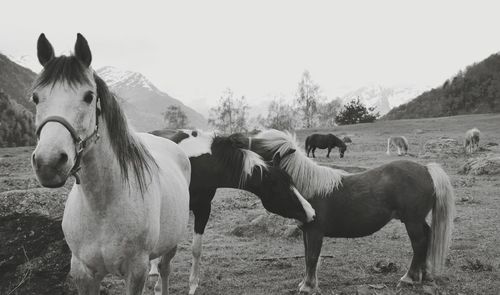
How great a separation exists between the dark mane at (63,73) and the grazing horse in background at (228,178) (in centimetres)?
313

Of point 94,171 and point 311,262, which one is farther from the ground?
point 94,171

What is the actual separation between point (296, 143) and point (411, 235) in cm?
187

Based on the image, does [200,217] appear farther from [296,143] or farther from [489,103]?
[489,103]

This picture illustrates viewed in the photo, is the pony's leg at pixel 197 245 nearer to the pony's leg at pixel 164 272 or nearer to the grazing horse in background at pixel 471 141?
the pony's leg at pixel 164 272

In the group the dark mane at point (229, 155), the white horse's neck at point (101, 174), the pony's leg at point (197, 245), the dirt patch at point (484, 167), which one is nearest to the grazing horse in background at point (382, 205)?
the dark mane at point (229, 155)

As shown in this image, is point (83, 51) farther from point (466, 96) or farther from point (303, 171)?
point (466, 96)

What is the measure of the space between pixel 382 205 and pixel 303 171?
1080mm

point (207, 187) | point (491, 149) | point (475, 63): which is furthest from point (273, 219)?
point (475, 63)

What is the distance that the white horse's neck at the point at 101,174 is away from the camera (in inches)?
104

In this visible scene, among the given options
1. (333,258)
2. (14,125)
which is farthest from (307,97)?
(333,258)

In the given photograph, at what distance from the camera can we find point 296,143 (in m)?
5.54

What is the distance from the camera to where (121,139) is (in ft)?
9.27

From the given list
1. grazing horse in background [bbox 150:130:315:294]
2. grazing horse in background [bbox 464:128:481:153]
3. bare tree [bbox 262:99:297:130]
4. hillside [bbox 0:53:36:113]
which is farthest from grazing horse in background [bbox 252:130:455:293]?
hillside [bbox 0:53:36:113]

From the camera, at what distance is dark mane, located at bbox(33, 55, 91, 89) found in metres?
2.36
